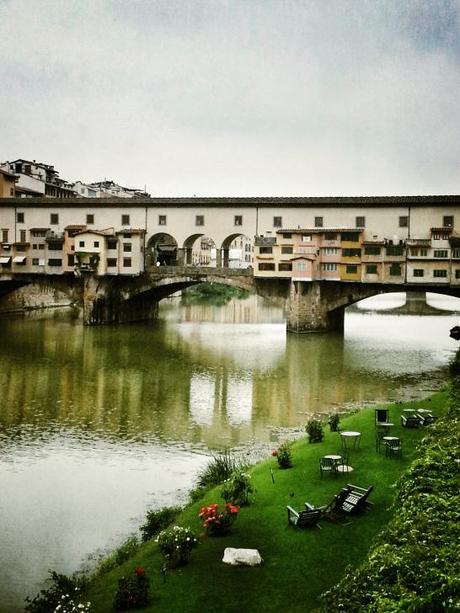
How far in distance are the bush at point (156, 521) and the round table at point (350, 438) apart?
16.6 ft

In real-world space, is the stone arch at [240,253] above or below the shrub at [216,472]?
above

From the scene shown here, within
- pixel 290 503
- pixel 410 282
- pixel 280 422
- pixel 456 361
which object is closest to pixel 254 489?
pixel 290 503

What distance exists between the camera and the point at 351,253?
47.9 meters

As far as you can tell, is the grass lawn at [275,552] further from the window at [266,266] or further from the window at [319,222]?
the window at [319,222]

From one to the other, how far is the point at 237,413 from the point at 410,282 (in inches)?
1046

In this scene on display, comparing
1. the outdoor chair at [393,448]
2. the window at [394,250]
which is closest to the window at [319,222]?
the window at [394,250]

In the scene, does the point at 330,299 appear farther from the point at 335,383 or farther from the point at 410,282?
the point at 335,383

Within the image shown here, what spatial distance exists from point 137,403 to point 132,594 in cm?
1606

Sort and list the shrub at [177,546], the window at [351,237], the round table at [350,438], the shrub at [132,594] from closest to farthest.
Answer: the shrub at [132,594], the shrub at [177,546], the round table at [350,438], the window at [351,237]

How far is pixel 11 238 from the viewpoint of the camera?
56781 millimetres

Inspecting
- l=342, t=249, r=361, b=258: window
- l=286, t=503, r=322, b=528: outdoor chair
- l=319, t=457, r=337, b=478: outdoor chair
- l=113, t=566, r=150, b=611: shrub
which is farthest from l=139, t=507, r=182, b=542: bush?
l=342, t=249, r=361, b=258: window

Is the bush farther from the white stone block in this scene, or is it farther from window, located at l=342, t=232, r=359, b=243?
window, located at l=342, t=232, r=359, b=243

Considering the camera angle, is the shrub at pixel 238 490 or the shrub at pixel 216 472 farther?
the shrub at pixel 216 472

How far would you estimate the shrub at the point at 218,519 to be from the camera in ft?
38.4
